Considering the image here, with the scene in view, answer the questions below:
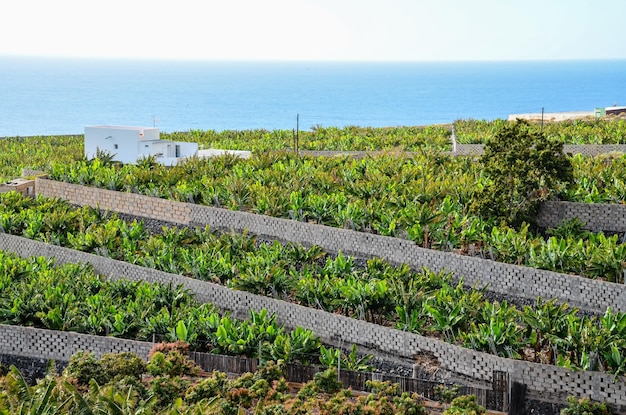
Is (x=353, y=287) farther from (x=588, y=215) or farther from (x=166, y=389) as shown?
(x=588, y=215)

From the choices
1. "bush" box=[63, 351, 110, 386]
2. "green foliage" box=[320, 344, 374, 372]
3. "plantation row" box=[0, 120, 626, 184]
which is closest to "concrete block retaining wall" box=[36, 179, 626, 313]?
"green foliage" box=[320, 344, 374, 372]

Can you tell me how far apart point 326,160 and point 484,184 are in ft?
27.0

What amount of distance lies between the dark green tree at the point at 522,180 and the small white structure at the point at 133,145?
58.7 feet

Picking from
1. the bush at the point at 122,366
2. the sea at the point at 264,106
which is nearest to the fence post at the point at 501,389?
the bush at the point at 122,366

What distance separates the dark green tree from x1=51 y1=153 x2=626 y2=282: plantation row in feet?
1.29

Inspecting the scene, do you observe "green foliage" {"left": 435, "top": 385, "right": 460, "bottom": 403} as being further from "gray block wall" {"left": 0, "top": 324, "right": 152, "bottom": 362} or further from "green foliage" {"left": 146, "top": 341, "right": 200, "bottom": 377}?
"gray block wall" {"left": 0, "top": 324, "right": 152, "bottom": 362}

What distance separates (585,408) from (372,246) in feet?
28.8

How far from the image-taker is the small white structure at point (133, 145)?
3969cm

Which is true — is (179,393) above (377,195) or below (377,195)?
below

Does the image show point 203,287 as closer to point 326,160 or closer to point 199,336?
point 199,336

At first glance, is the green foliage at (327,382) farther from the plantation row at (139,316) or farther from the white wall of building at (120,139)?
the white wall of building at (120,139)

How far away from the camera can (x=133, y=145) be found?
39.8 m

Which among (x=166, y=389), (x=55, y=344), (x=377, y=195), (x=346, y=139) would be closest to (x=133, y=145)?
(x=346, y=139)

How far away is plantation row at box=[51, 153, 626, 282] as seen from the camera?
22.3m
